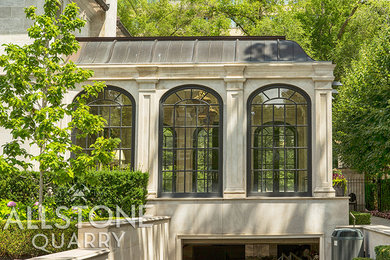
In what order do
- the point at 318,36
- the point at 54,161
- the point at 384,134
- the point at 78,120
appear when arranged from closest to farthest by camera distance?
1. the point at 54,161
2. the point at 78,120
3. the point at 384,134
4. the point at 318,36

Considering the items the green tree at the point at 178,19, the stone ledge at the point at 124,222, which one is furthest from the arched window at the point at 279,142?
the green tree at the point at 178,19

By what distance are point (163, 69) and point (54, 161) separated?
6333mm

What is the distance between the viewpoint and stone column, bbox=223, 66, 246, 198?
17578 mm

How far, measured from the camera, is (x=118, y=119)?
60.0 feet

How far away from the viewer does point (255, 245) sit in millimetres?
21062

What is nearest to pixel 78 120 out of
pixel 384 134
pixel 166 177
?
pixel 166 177

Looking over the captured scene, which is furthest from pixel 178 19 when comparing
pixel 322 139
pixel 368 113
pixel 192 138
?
pixel 322 139

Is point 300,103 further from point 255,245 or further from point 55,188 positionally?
point 55,188

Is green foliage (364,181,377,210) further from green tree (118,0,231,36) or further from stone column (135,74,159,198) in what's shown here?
stone column (135,74,159,198)

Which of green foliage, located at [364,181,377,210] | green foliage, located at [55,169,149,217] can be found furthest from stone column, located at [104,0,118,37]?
green foliage, located at [364,181,377,210]

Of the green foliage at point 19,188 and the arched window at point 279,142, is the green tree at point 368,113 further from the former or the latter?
the green foliage at point 19,188

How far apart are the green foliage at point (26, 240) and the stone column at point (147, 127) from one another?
595 centimetres

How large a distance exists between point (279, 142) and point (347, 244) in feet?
12.4

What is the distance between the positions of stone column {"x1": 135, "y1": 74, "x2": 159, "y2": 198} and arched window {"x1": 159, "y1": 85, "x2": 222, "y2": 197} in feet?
0.76
